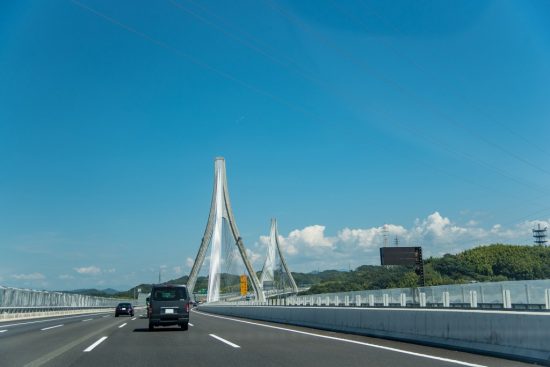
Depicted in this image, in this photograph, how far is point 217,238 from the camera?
6850cm

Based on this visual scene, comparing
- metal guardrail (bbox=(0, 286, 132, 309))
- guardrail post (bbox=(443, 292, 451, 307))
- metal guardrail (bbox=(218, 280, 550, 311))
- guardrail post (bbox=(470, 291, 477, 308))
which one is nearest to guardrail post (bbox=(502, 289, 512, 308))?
metal guardrail (bbox=(218, 280, 550, 311))

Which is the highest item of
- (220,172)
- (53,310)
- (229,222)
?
(220,172)

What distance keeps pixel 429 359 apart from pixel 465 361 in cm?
73

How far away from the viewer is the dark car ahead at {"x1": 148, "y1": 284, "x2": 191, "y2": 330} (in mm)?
23125

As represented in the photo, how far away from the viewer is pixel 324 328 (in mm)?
23578

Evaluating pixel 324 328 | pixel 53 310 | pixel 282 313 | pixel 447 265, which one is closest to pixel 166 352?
pixel 324 328

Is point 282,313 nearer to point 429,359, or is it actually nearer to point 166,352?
point 166,352

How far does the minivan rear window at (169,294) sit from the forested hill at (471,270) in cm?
8718

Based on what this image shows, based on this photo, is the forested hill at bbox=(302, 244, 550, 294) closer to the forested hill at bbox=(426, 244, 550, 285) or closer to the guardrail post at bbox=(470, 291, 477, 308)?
the forested hill at bbox=(426, 244, 550, 285)

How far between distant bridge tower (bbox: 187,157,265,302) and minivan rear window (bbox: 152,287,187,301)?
1708 inches

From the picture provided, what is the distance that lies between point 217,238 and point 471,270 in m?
68.0

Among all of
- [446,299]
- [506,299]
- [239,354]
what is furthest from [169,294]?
[446,299]

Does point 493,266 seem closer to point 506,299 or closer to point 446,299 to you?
point 446,299

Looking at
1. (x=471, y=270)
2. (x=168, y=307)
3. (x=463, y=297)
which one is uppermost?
(x=471, y=270)
